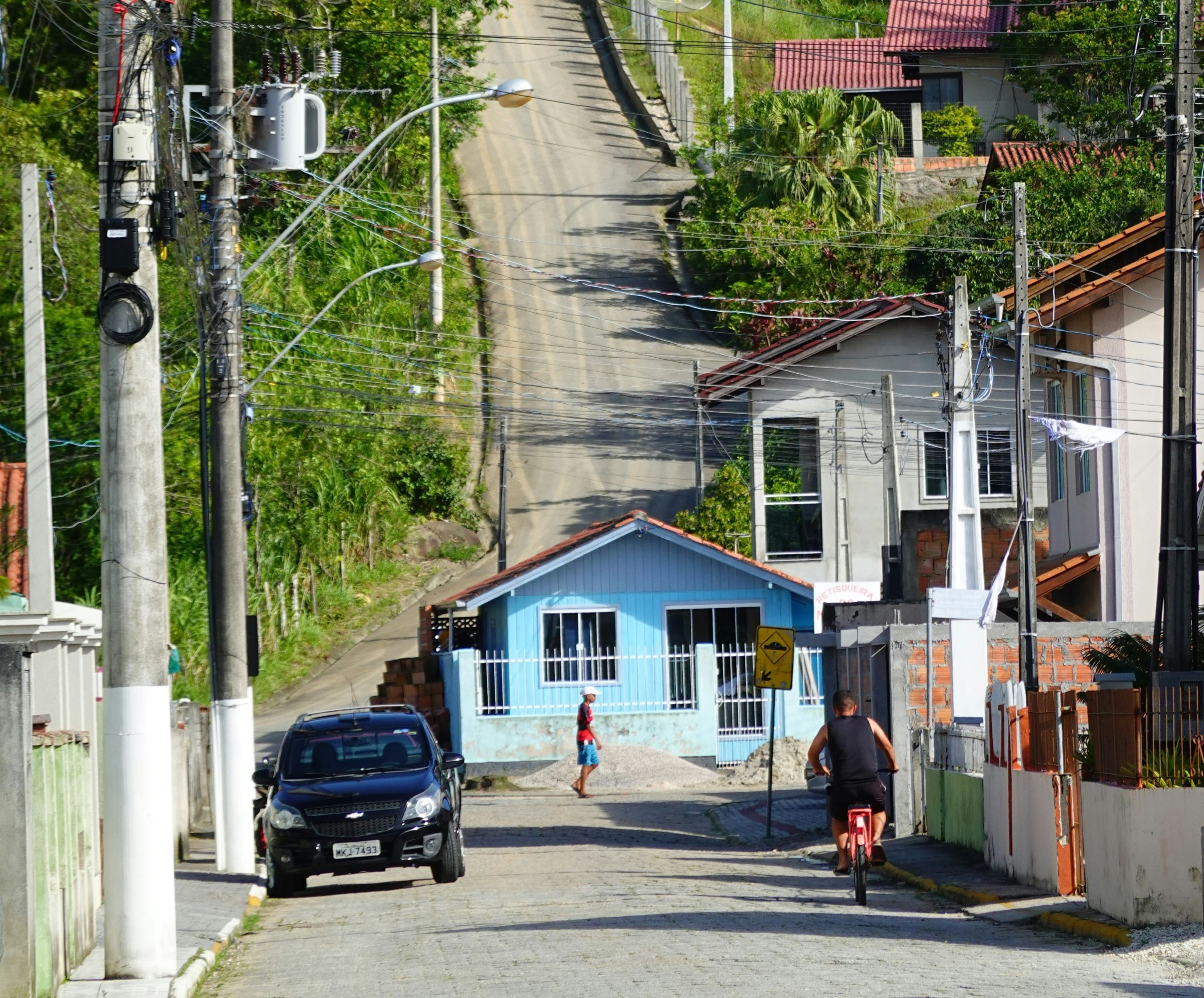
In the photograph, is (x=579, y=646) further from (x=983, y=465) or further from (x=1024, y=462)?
(x=1024, y=462)

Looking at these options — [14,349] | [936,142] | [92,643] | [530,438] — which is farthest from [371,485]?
[936,142]

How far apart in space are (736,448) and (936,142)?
25.0 metres

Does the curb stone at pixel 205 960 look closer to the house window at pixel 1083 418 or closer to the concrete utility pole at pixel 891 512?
the concrete utility pole at pixel 891 512

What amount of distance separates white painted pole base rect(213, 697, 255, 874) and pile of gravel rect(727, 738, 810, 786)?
13.9 m

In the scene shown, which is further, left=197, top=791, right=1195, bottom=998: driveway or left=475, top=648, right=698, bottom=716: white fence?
left=475, top=648, right=698, bottom=716: white fence

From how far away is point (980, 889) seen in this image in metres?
15.2

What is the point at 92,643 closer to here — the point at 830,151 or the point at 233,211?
the point at 233,211

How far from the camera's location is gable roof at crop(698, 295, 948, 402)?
3866 cm

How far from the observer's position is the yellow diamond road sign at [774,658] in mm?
22828

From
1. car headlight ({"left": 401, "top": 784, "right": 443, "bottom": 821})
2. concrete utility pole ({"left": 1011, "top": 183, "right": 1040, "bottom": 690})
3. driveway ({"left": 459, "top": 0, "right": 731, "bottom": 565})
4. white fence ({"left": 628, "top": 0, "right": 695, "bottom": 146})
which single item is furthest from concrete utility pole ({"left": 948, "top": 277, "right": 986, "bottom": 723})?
white fence ({"left": 628, "top": 0, "right": 695, "bottom": 146})

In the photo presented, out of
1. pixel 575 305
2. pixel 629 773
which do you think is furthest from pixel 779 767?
pixel 575 305

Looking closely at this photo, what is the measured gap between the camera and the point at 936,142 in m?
67.2

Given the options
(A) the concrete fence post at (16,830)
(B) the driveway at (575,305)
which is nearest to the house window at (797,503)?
(B) the driveway at (575,305)

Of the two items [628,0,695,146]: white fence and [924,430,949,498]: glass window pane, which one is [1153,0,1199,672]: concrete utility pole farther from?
[628,0,695,146]: white fence
